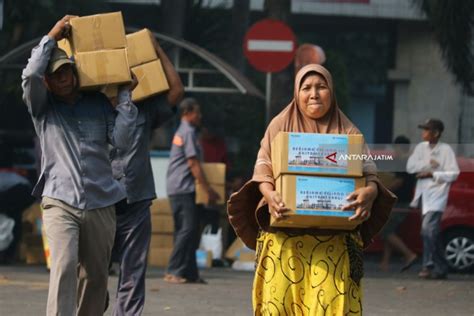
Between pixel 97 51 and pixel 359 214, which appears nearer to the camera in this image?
pixel 359 214

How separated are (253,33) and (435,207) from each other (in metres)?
2.80

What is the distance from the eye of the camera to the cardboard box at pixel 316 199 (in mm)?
6422

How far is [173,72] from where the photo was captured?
29.5ft

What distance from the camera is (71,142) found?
735 centimetres

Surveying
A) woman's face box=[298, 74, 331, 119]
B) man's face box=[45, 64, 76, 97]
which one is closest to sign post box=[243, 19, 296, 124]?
man's face box=[45, 64, 76, 97]

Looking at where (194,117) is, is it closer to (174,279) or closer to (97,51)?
(174,279)

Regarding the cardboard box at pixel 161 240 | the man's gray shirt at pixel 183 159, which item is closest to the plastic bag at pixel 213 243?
the cardboard box at pixel 161 240

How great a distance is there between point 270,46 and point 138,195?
20.9ft

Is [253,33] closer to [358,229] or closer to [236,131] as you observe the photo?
[236,131]

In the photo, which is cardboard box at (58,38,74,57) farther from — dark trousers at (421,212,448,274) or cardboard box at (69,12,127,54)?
dark trousers at (421,212,448,274)

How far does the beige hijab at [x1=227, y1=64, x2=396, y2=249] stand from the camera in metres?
6.60

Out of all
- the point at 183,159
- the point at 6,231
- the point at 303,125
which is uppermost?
the point at 303,125

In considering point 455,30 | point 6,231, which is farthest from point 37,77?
point 455,30

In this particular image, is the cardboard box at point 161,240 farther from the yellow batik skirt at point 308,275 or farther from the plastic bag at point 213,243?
the yellow batik skirt at point 308,275
